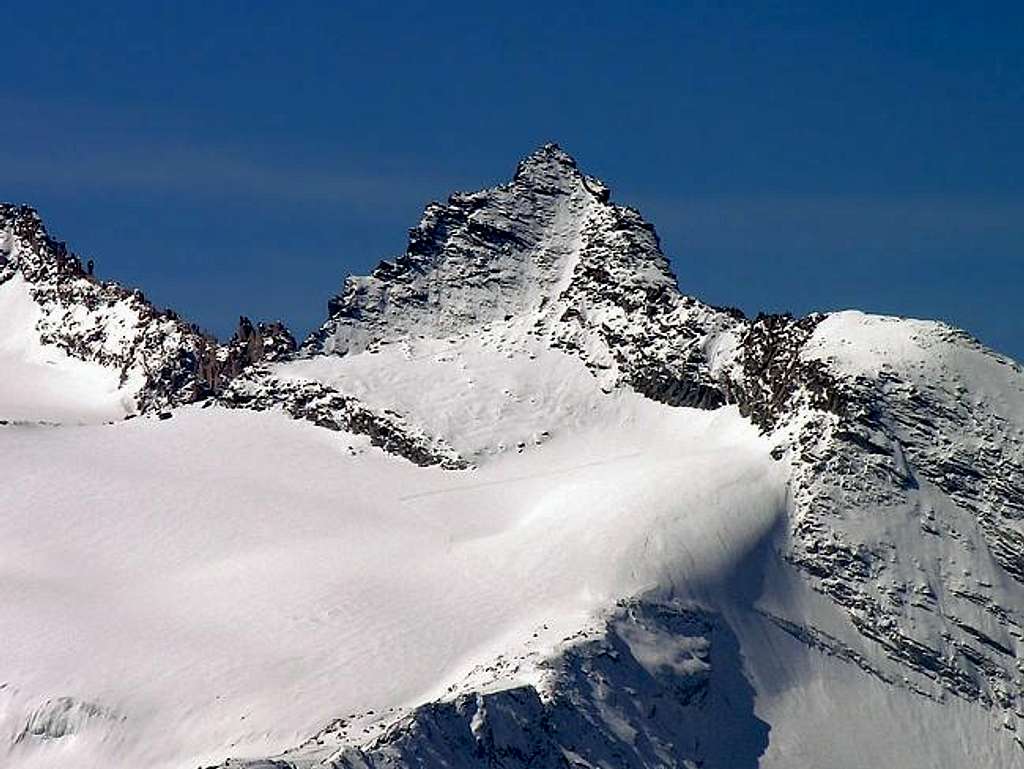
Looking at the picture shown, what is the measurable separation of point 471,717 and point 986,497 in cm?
4655

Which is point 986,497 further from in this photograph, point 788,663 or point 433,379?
point 433,379

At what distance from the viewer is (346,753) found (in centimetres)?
13262

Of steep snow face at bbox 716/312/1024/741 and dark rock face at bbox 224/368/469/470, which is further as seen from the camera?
dark rock face at bbox 224/368/469/470

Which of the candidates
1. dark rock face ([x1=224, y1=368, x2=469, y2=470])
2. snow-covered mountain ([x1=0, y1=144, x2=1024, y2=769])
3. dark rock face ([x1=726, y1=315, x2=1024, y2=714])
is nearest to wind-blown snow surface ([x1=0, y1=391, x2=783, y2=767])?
snow-covered mountain ([x1=0, y1=144, x2=1024, y2=769])

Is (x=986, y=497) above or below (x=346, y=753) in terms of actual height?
above

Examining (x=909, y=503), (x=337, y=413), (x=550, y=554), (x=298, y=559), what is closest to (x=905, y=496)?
(x=909, y=503)

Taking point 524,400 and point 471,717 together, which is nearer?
point 471,717

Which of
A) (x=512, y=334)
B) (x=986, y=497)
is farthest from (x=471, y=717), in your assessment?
(x=512, y=334)

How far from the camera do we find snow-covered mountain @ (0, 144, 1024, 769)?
149m

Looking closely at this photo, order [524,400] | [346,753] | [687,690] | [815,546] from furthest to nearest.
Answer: [524,400], [815,546], [687,690], [346,753]

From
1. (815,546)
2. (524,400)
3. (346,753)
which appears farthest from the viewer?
(524,400)

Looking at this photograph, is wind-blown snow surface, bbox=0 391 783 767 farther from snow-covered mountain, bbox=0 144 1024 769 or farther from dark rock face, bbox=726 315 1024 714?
dark rock face, bbox=726 315 1024 714

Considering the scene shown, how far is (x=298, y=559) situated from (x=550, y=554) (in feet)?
49.1

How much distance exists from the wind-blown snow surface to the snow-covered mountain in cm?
25
